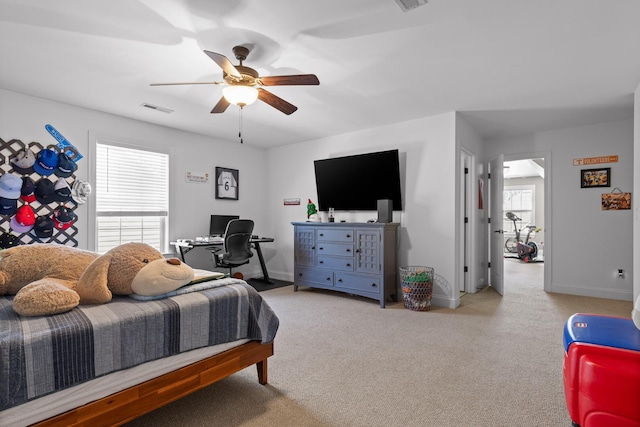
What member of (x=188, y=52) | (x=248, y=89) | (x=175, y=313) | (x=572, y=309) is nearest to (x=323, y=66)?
(x=248, y=89)

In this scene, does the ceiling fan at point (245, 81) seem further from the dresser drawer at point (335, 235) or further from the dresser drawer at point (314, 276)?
the dresser drawer at point (314, 276)

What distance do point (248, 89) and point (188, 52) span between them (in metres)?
0.51

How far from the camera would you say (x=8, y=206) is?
123 inches

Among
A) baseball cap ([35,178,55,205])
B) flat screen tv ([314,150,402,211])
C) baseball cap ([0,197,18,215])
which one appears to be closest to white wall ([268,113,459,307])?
flat screen tv ([314,150,402,211])

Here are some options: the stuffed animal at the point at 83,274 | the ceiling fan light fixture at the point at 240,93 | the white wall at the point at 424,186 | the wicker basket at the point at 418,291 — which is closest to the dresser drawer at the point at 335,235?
the white wall at the point at 424,186

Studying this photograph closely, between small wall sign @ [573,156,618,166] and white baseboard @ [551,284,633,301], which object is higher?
small wall sign @ [573,156,618,166]

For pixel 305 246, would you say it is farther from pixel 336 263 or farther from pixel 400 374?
pixel 400 374

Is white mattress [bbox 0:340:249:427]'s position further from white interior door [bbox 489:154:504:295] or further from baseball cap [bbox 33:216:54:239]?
white interior door [bbox 489:154:504:295]

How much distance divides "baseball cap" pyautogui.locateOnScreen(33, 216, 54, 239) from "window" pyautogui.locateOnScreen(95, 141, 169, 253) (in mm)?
490

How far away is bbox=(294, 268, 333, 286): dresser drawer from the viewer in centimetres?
435

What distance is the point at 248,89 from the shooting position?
2.44 metres

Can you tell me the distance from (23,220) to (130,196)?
3.52ft

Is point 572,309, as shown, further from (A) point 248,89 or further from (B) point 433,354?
(A) point 248,89

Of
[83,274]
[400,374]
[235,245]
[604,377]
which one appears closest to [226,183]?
[235,245]
